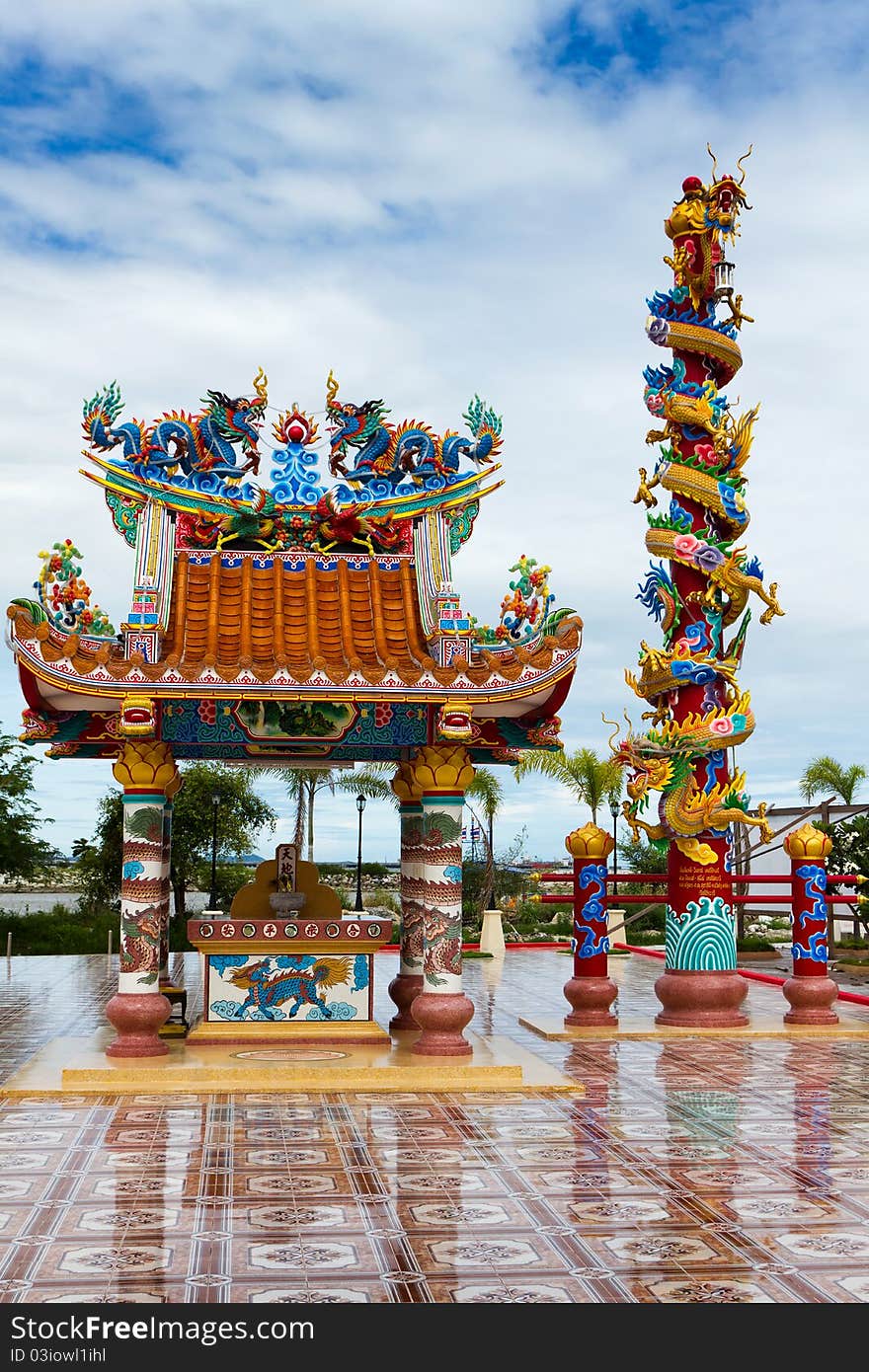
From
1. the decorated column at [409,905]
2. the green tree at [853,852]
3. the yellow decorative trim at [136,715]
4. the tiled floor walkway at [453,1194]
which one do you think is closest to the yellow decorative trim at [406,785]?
the decorated column at [409,905]

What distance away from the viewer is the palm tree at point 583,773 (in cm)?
2758

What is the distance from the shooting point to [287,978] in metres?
11.8

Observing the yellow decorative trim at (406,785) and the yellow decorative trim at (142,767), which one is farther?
the yellow decorative trim at (406,785)

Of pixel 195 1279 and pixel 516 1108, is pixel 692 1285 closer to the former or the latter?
pixel 195 1279

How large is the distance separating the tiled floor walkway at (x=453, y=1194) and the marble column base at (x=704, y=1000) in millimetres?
2545

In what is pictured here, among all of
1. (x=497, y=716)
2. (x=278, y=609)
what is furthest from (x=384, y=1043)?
(x=278, y=609)

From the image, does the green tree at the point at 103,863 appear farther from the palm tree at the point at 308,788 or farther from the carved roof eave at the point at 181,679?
the carved roof eave at the point at 181,679

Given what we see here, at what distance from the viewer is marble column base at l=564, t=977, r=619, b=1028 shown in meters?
14.1

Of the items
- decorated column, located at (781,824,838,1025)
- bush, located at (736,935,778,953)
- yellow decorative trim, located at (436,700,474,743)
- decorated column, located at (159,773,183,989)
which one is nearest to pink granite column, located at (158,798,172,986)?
decorated column, located at (159,773,183,989)

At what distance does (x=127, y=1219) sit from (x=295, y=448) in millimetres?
7354

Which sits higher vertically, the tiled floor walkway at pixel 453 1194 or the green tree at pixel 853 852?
the green tree at pixel 853 852

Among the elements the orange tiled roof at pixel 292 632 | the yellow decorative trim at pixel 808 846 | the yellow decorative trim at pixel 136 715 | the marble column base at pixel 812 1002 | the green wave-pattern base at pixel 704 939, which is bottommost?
the marble column base at pixel 812 1002

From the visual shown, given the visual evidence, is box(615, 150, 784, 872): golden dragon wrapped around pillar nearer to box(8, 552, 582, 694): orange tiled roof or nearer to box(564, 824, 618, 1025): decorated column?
box(564, 824, 618, 1025): decorated column

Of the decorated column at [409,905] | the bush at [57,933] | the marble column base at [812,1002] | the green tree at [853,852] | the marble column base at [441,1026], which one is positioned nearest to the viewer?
the marble column base at [441,1026]
